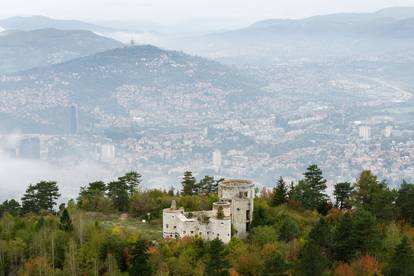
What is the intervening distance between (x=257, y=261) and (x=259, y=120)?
436 ft

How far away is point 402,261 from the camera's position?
2673cm

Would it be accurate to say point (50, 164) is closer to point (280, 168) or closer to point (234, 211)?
point (280, 168)

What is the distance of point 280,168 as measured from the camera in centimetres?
11938

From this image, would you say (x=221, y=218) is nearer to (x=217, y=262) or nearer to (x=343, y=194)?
(x=217, y=262)

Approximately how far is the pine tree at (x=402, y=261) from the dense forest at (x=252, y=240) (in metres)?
0.04

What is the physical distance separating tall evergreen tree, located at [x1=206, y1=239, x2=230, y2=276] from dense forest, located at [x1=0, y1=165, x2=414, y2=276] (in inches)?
2.2

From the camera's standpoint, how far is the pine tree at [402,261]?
26.4 metres

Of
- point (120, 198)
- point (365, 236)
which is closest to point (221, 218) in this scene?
point (365, 236)

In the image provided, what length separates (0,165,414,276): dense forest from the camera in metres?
27.6

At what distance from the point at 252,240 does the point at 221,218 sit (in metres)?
1.82

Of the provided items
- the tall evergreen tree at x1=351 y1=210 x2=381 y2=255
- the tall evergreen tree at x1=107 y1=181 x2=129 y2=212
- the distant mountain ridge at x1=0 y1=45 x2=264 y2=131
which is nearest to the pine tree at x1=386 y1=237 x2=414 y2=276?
the tall evergreen tree at x1=351 y1=210 x2=381 y2=255

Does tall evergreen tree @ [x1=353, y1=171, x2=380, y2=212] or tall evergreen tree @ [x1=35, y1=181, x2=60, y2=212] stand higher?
tall evergreen tree @ [x1=353, y1=171, x2=380, y2=212]

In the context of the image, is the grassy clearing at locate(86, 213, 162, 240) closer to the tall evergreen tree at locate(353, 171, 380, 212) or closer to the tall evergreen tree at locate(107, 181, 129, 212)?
the tall evergreen tree at locate(107, 181, 129, 212)

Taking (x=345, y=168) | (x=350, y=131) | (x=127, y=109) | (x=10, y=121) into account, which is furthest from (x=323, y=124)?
(x=10, y=121)
